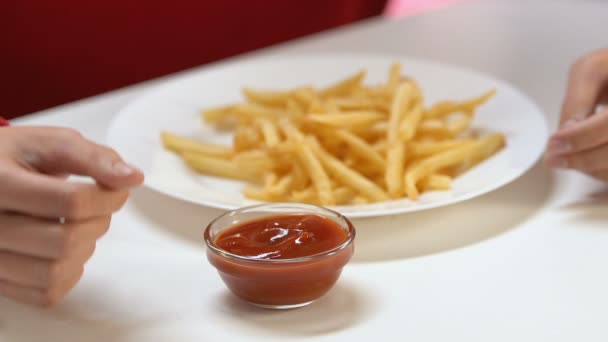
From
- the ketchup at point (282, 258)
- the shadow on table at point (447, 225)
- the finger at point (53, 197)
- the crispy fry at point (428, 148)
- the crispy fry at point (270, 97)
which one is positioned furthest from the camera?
the crispy fry at point (270, 97)

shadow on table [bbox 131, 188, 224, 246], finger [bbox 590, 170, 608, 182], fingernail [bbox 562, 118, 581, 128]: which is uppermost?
fingernail [bbox 562, 118, 581, 128]

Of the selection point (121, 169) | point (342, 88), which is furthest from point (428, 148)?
point (121, 169)

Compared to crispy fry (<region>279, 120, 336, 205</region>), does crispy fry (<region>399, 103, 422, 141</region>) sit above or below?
above

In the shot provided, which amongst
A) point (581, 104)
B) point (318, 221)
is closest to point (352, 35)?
point (581, 104)

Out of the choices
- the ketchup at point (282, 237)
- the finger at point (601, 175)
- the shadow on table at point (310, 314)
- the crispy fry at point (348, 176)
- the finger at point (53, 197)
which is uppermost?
the finger at point (53, 197)

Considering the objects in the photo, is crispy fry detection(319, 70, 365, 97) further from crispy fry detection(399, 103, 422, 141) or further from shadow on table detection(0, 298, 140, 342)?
shadow on table detection(0, 298, 140, 342)

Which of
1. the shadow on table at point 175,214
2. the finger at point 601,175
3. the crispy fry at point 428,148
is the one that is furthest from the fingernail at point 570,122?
the shadow on table at point 175,214

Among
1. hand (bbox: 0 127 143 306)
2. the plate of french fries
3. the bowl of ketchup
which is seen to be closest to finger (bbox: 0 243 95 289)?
hand (bbox: 0 127 143 306)

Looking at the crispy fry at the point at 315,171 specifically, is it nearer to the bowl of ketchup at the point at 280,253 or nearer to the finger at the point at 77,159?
the bowl of ketchup at the point at 280,253

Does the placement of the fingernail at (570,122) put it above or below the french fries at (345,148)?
above
